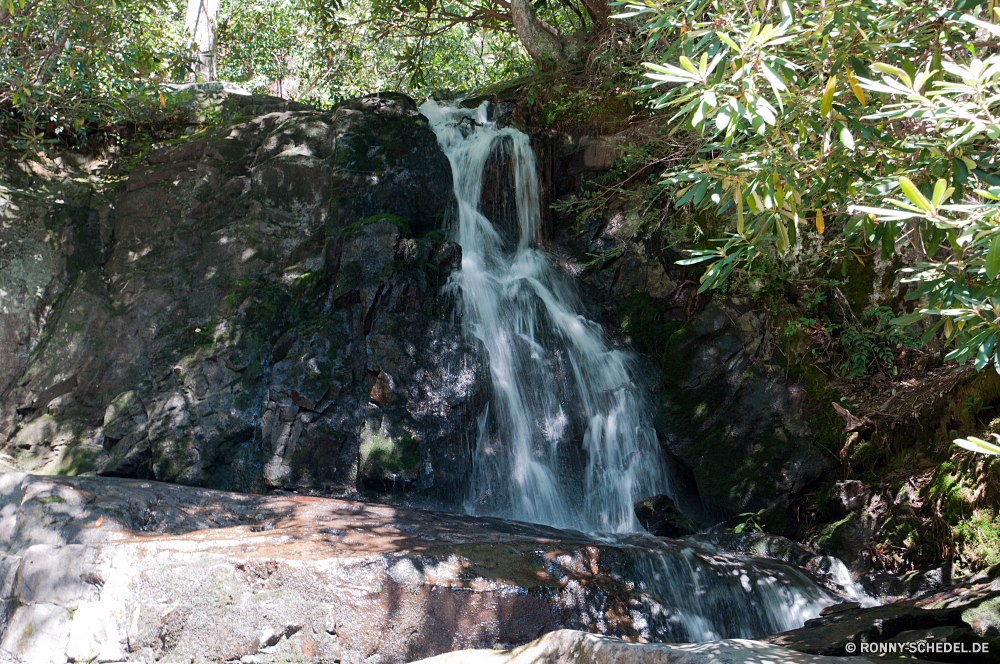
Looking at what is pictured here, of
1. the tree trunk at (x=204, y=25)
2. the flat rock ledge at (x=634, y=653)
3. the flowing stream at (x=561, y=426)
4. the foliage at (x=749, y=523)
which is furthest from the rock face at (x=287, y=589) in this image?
the tree trunk at (x=204, y=25)

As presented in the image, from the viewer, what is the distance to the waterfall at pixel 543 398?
753 cm

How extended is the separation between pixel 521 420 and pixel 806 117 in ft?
16.1

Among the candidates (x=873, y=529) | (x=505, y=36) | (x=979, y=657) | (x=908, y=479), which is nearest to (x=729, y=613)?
(x=979, y=657)

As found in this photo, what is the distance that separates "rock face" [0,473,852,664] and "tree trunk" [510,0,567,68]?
26.1 feet

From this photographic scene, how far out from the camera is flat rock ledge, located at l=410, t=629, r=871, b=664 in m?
3.03

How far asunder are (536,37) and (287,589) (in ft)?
29.4

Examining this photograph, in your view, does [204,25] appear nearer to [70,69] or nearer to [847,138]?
[70,69]

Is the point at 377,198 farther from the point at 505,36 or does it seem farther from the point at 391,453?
the point at 505,36

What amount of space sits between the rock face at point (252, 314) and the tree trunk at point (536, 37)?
6.78 feet

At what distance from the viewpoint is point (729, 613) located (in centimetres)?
519

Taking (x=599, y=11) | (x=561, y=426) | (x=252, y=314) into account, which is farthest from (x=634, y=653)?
(x=599, y=11)

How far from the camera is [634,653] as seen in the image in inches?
120

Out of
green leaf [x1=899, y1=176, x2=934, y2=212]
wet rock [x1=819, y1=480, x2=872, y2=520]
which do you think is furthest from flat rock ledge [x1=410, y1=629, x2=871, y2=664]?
wet rock [x1=819, y1=480, x2=872, y2=520]

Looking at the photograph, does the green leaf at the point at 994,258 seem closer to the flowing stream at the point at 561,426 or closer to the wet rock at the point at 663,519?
the flowing stream at the point at 561,426
